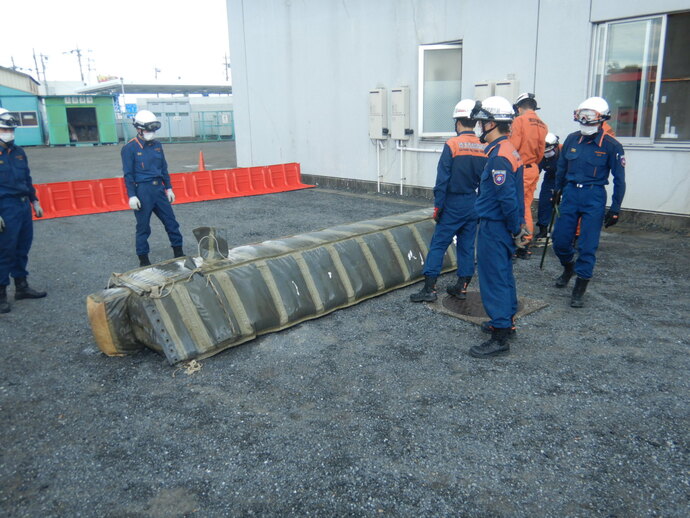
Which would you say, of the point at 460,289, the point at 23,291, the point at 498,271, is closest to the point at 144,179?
the point at 23,291

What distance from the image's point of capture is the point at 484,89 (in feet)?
35.2

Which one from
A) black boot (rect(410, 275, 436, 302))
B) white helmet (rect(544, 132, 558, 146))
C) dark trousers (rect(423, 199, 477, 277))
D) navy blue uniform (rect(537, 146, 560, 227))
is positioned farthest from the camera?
navy blue uniform (rect(537, 146, 560, 227))

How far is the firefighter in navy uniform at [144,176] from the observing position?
729cm

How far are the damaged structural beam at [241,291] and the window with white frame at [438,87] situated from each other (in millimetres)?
6861

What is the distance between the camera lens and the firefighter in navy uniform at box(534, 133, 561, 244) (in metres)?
8.22

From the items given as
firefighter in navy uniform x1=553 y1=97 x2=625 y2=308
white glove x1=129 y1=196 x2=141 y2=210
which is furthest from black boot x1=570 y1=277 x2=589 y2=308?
white glove x1=129 y1=196 x2=141 y2=210

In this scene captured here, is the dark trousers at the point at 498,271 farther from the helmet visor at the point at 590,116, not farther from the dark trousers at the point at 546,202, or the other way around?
the dark trousers at the point at 546,202

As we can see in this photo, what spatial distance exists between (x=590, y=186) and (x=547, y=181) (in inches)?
111

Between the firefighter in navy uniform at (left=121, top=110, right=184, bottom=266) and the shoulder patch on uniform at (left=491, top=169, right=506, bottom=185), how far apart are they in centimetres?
484

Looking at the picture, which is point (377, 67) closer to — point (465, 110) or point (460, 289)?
point (465, 110)

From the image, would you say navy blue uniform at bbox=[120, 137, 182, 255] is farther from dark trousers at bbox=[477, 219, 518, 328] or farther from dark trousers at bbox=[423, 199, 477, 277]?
dark trousers at bbox=[477, 219, 518, 328]

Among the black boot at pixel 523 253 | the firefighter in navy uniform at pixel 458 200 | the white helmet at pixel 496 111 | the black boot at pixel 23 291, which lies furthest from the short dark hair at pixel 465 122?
the black boot at pixel 23 291

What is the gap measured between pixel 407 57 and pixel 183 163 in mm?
12692

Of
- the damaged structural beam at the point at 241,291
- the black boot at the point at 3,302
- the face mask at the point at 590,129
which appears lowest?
the black boot at the point at 3,302
